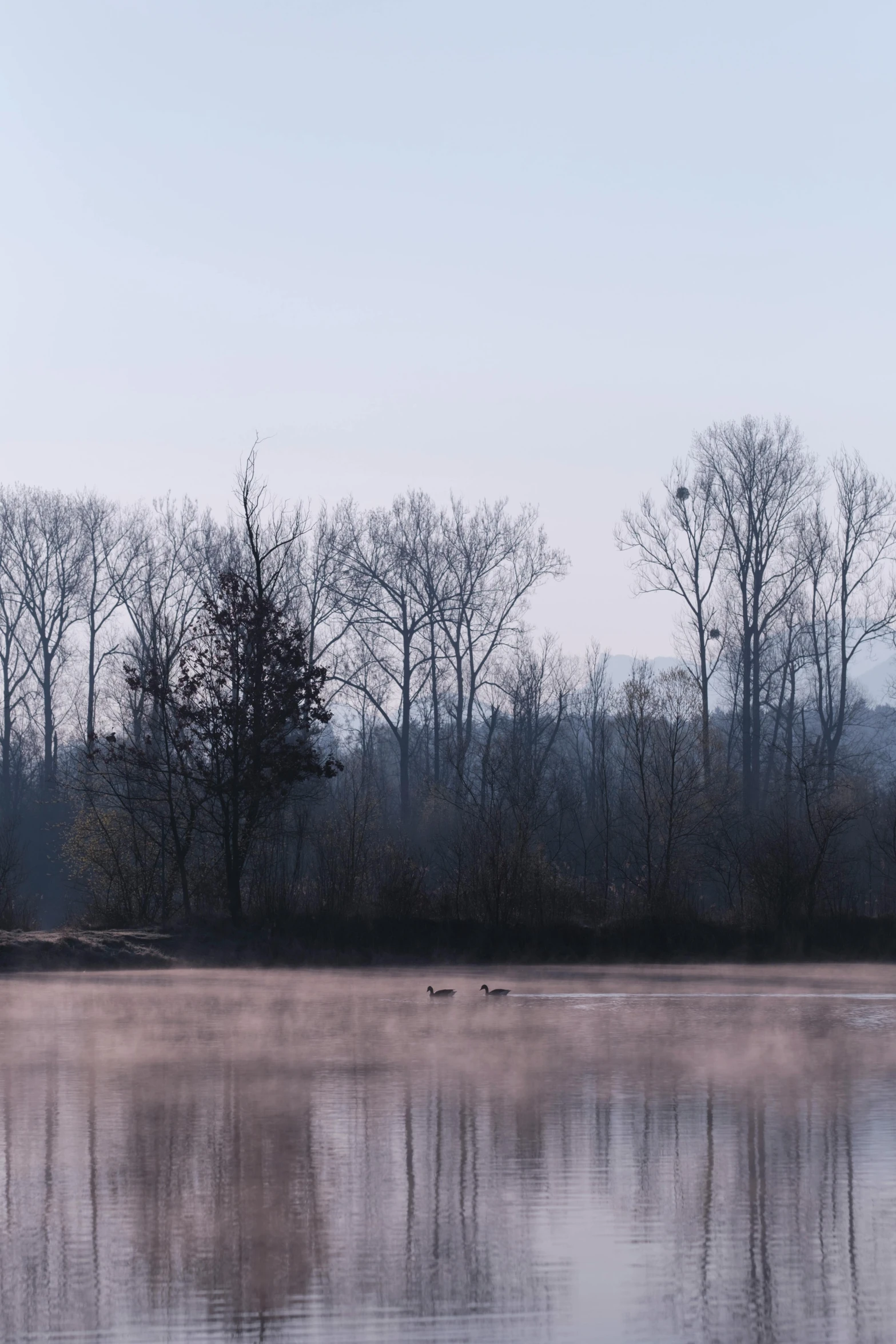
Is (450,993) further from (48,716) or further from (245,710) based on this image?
(48,716)

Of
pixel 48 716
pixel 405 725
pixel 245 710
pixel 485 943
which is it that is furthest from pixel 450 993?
pixel 48 716

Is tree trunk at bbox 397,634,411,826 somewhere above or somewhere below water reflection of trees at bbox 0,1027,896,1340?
above

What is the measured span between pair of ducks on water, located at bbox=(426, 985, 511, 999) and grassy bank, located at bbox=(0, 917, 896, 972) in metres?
4.60

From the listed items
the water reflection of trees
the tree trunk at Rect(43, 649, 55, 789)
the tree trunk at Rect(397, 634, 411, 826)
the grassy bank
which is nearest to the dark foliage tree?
the grassy bank

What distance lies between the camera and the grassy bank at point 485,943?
20.8 metres

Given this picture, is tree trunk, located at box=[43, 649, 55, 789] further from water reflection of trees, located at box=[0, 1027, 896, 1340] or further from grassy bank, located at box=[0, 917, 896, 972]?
water reflection of trees, located at box=[0, 1027, 896, 1340]

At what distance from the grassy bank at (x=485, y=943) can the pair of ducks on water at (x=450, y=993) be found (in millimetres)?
4601

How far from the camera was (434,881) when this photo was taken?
26469mm

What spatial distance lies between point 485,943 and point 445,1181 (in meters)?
14.6

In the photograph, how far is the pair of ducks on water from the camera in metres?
16.1

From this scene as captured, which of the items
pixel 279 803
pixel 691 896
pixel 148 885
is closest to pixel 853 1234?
pixel 279 803

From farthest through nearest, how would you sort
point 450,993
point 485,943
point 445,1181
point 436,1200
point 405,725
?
point 405,725 → point 485,943 → point 450,993 → point 445,1181 → point 436,1200

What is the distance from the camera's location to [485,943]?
72.2 feet

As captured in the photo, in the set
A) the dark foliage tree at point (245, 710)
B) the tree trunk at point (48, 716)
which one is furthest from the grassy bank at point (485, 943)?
the tree trunk at point (48, 716)
